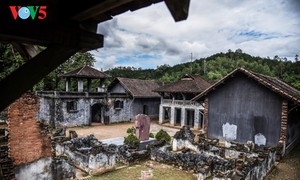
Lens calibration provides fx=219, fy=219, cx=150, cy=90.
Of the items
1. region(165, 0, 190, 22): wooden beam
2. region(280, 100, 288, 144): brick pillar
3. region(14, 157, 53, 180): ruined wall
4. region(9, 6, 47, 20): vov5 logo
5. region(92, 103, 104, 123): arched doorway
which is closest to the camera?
region(165, 0, 190, 22): wooden beam

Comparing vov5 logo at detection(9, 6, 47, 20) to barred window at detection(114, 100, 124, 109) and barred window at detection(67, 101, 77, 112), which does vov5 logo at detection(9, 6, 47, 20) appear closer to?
barred window at detection(67, 101, 77, 112)

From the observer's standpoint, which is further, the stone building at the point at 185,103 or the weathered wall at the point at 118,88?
the weathered wall at the point at 118,88

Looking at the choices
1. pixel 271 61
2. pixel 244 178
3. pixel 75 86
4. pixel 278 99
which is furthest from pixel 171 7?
pixel 271 61

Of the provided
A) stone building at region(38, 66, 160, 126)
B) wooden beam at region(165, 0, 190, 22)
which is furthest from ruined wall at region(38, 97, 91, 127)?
wooden beam at region(165, 0, 190, 22)

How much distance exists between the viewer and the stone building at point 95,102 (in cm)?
2347

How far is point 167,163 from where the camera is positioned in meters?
12.1

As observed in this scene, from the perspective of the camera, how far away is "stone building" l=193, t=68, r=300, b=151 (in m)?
14.0

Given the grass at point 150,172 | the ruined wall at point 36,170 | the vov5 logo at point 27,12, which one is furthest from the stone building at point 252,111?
the vov5 logo at point 27,12

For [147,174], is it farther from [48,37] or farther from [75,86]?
[75,86]

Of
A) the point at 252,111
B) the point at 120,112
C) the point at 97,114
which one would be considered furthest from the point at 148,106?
the point at 252,111

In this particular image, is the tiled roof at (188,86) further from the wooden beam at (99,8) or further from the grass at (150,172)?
the wooden beam at (99,8)

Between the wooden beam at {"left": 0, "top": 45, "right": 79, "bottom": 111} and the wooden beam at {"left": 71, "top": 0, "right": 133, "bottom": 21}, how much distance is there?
422mm

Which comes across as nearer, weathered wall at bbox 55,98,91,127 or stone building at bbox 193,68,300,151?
stone building at bbox 193,68,300,151

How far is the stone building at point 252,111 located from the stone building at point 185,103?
716 centimetres
